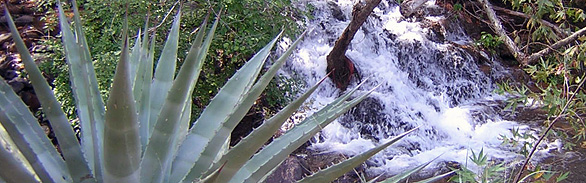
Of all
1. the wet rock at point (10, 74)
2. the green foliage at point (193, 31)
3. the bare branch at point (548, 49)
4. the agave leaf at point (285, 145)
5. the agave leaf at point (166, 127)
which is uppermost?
the wet rock at point (10, 74)

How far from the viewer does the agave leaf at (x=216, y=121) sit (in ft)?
4.06

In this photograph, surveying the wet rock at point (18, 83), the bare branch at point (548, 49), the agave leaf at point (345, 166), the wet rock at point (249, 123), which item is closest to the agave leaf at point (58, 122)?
the agave leaf at point (345, 166)

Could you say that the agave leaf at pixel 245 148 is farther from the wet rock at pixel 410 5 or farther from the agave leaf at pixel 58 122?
the wet rock at pixel 410 5

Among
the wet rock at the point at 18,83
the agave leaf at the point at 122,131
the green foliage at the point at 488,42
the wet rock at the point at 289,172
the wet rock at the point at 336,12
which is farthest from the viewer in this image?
the green foliage at the point at 488,42

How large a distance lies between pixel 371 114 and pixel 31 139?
17.5 feet

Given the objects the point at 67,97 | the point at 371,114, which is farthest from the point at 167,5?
the point at 371,114

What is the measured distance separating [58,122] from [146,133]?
0.68 ft

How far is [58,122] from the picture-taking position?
1252 millimetres

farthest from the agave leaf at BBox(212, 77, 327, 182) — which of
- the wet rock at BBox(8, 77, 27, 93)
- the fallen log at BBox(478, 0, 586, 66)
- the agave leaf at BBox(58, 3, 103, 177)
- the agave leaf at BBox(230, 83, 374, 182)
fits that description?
the fallen log at BBox(478, 0, 586, 66)

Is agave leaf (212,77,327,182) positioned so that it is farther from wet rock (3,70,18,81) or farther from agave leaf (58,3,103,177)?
wet rock (3,70,18,81)

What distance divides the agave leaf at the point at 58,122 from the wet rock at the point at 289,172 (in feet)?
10.6

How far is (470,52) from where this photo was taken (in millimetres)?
8133

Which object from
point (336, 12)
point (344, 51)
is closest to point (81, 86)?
point (344, 51)

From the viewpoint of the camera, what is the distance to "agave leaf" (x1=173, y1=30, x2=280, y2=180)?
1.24m
